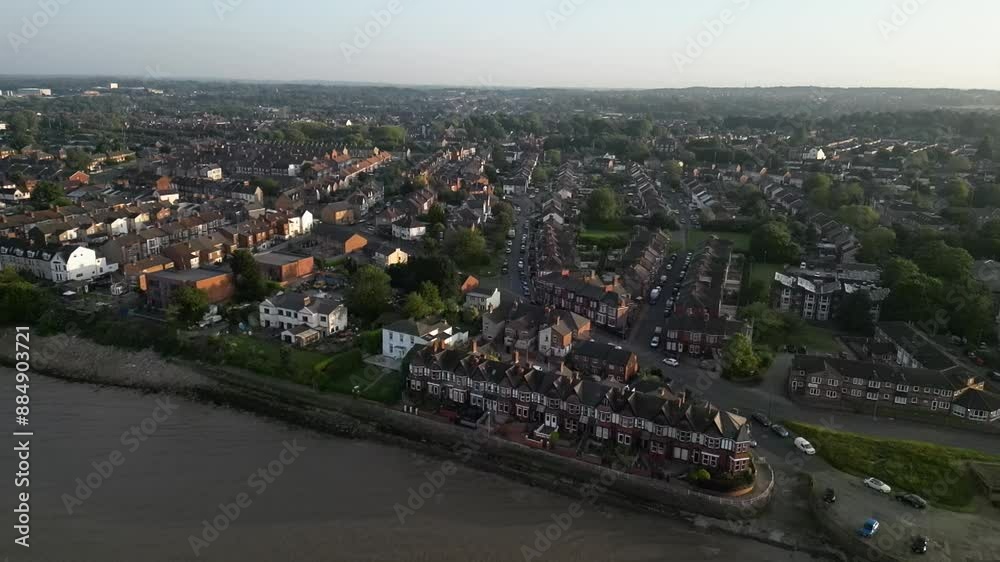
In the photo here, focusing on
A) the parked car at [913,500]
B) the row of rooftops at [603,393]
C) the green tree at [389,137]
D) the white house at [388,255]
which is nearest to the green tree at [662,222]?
the white house at [388,255]

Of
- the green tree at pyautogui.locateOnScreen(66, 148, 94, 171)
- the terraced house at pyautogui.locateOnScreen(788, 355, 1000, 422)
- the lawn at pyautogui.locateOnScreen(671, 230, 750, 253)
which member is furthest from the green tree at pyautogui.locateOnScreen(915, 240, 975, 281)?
the green tree at pyautogui.locateOnScreen(66, 148, 94, 171)

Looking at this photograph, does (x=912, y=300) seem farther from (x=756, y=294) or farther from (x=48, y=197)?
(x=48, y=197)

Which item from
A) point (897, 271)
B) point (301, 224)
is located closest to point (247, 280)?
point (301, 224)

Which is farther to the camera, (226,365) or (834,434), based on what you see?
(226,365)

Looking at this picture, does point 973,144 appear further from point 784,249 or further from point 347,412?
point 347,412

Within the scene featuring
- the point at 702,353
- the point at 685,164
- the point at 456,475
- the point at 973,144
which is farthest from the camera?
the point at 973,144

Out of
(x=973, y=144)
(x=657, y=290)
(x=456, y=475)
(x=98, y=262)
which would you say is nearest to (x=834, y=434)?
(x=456, y=475)
